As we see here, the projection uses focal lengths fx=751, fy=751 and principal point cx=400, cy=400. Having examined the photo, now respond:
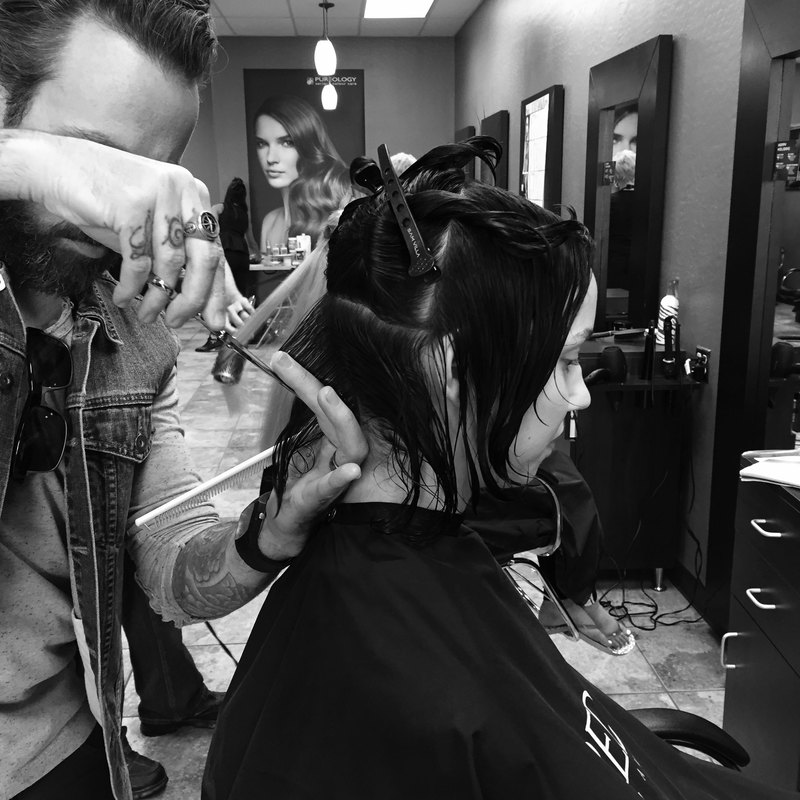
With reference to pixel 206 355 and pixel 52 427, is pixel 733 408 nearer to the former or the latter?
pixel 52 427

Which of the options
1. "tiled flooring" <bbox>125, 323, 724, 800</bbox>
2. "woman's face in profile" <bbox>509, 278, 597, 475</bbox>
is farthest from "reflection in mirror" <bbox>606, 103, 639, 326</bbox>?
"woman's face in profile" <bbox>509, 278, 597, 475</bbox>

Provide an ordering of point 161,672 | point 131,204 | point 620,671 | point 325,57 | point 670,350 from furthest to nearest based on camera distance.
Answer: point 325,57 → point 670,350 → point 620,671 → point 161,672 → point 131,204

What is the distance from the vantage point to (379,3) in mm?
6930

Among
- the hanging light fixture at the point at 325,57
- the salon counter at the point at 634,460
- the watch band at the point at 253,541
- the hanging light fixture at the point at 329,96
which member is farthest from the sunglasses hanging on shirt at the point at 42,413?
the hanging light fixture at the point at 329,96

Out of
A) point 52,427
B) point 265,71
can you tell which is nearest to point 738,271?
point 52,427

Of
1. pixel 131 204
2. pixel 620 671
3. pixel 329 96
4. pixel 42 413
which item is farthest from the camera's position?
pixel 329 96

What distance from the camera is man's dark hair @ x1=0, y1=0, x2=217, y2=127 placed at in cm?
74

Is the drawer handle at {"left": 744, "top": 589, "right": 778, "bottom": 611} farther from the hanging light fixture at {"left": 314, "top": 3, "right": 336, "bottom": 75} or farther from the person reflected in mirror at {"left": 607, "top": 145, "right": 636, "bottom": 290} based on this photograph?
the hanging light fixture at {"left": 314, "top": 3, "right": 336, "bottom": 75}

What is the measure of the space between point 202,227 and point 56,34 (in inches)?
12.9

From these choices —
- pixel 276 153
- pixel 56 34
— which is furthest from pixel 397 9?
pixel 56 34

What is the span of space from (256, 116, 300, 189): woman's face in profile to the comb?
837 cm

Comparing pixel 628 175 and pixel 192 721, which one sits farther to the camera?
pixel 628 175

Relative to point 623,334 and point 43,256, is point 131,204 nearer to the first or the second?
point 43,256

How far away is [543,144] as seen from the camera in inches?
173
